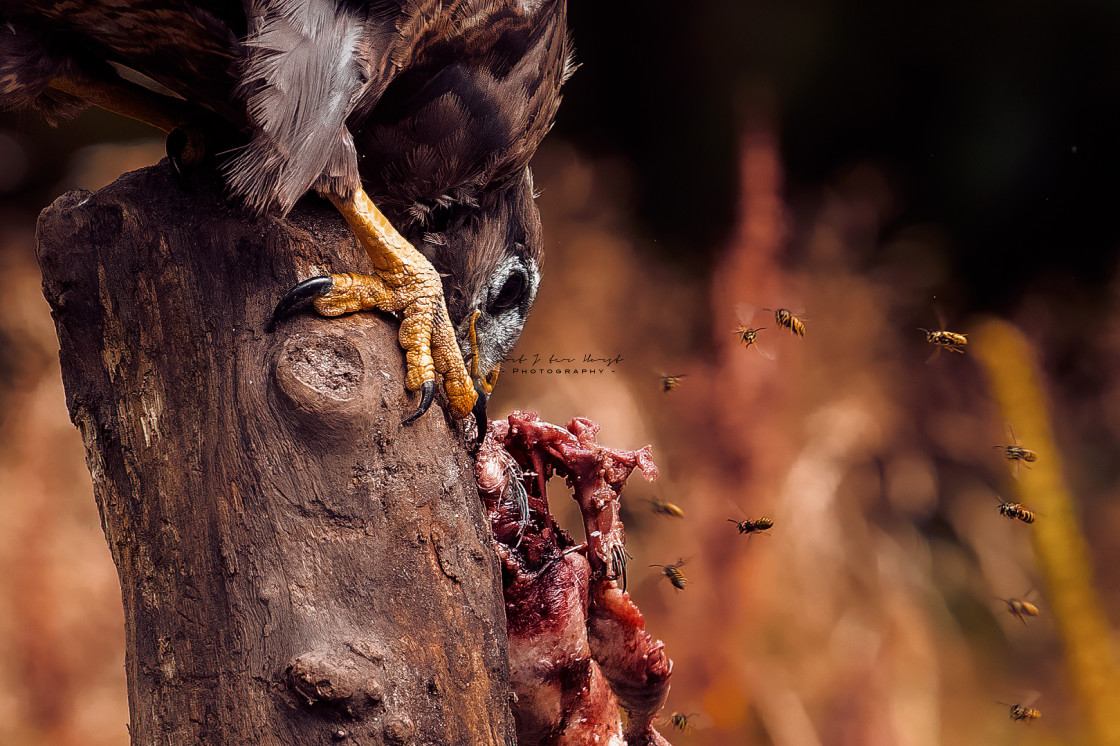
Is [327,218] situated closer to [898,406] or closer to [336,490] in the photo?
[336,490]

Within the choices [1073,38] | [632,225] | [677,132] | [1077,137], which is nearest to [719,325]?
[632,225]

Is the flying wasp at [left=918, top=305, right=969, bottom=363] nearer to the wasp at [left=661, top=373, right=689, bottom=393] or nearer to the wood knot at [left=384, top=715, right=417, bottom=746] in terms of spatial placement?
the wasp at [left=661, top=373, right=689, bottom=393]

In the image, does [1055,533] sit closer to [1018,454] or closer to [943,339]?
[1018,454]

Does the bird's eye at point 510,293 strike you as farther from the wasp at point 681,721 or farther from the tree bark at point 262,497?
the wasp at point 681,721

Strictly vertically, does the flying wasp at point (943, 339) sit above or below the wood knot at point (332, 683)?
below

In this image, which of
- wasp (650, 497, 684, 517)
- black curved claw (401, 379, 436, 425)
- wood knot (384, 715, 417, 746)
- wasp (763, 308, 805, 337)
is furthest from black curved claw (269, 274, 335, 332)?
wasp (763, 308, 805, 337)

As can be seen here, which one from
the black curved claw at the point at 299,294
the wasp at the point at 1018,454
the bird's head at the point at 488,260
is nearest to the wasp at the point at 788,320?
the wasp at the point at 1018,454
